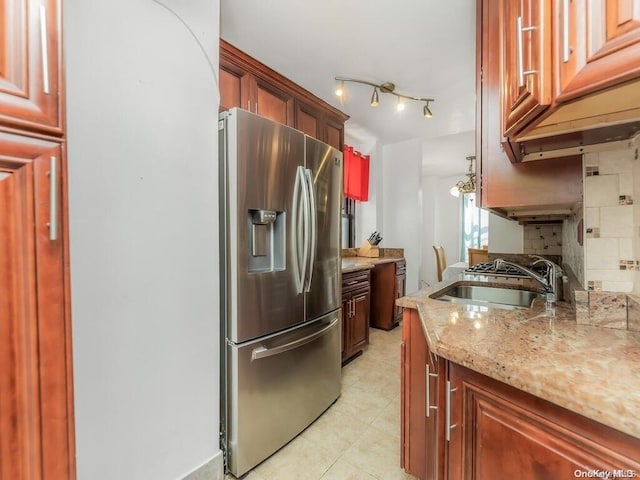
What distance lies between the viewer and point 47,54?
666 millimetres

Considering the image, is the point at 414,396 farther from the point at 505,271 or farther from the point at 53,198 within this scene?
the point at 53,198

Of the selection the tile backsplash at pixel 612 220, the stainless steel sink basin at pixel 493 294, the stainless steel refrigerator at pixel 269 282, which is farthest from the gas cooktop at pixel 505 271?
the stainless steel refrigerator at pixel 269 282

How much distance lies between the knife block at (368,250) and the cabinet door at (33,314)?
137 inches

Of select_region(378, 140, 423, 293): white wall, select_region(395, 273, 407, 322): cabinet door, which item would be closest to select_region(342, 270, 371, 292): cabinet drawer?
select_region(395, 273, 407, 322): cabinet door

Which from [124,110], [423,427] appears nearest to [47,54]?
[124,110]

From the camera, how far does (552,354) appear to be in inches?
28.8

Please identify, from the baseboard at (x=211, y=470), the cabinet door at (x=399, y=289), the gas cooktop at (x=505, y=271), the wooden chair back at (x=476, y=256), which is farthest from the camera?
the wooden chair back at (x=476, y=256)

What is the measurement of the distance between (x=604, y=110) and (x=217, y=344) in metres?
1.68

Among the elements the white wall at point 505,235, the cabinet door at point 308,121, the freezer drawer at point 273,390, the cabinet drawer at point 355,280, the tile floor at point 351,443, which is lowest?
the tile floor at point 351,443

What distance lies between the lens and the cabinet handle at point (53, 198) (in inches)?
26.5

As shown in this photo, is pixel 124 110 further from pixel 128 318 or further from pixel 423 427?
pixel 423 427

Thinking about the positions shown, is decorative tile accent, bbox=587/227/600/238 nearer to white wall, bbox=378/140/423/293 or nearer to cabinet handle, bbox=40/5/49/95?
cabinet handle, bbox=40/5/49/95

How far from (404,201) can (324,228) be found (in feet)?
8.96
